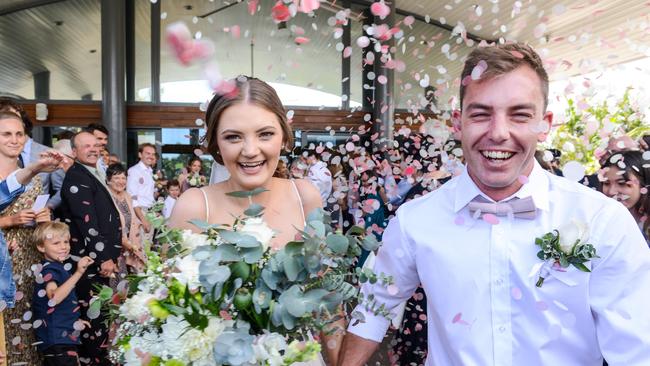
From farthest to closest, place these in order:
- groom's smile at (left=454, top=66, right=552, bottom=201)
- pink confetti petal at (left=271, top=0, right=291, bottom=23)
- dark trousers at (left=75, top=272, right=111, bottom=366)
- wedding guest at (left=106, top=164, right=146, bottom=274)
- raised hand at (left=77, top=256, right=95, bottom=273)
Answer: wedding guest at (left=106, top=164, right=146, bottom=274), dark trousers at (left=75, top=272, right=111, bottom=366), raised hand at (left=77, top=256, right=95, bottom=273), pink confetti petal at (left=271, top=0, right=291, bottom=23), groom's smile at (left=454, top=66, right=552, bottom=201)

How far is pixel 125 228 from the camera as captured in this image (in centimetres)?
450

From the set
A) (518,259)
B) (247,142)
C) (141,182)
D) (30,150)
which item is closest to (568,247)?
(518,259)

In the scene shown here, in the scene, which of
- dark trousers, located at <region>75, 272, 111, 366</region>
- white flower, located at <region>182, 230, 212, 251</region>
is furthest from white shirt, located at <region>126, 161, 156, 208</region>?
white flower, located at <region>182, 230, 212, 251</region>

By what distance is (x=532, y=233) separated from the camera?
1.52m

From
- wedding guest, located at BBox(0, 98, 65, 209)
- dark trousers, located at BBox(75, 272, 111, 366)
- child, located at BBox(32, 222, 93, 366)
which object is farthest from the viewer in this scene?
dark trousers, located at BBox(75, 272, 111, 366)

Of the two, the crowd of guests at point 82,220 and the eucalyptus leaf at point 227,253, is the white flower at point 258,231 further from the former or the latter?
the crowd of guests at point 82,220

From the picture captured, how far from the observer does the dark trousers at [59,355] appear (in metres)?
3.41

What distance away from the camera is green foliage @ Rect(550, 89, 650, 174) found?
260 cm

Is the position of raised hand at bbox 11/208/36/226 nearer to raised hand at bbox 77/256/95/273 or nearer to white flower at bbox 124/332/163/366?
raised hand at bbox 77/256/95/273

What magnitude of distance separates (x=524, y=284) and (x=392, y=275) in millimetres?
356

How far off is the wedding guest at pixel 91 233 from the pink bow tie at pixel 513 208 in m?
3.02

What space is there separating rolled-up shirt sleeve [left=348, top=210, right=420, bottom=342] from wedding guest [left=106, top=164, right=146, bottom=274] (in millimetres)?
2603

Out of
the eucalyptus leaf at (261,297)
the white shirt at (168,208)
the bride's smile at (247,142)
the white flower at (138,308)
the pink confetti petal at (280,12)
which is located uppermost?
the pink confetti petal at (280,12)

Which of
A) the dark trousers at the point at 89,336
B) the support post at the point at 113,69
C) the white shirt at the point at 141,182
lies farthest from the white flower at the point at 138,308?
the support post at the point at 113,69
